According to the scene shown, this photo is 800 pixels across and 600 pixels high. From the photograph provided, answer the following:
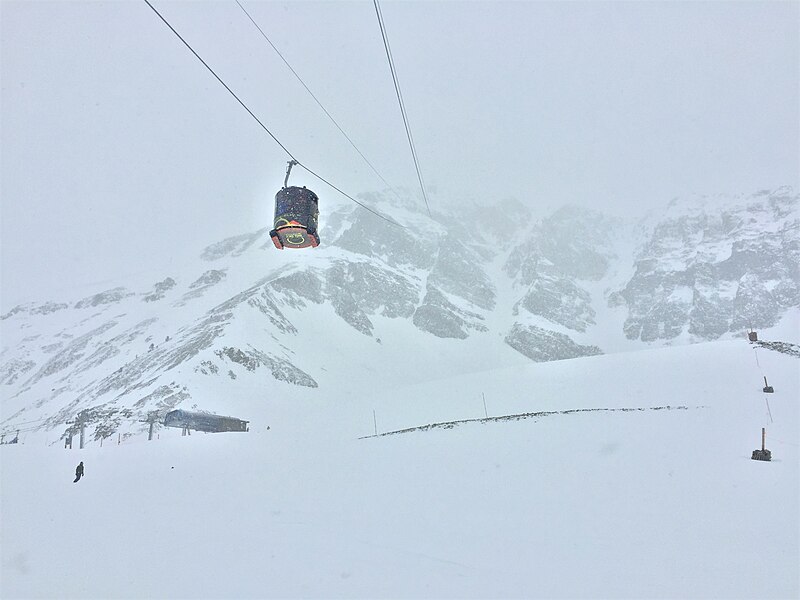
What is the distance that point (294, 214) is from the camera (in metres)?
15.1

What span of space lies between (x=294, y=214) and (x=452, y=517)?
1090 cm

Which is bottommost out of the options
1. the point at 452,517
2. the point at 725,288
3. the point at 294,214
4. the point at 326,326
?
the point at 452,517

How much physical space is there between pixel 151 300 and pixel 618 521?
642 ft

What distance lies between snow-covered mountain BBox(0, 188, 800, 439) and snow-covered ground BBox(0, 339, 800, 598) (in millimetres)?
62679

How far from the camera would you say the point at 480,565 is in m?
6.95

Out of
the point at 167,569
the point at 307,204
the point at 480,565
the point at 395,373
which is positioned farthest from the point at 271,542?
the point at 395,373

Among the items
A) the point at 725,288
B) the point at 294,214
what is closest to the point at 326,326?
the point at 294,214

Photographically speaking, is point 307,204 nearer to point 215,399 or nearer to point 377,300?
point 215,399

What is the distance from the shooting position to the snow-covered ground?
654 cm

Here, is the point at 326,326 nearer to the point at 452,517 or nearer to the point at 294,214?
the point at 294,214

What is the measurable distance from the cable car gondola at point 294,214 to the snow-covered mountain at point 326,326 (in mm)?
64850

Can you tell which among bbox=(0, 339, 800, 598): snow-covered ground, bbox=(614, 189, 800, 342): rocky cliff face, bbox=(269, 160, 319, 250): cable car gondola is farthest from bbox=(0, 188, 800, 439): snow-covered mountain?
bbox=(269, 160, 319, 250): cable car gondola

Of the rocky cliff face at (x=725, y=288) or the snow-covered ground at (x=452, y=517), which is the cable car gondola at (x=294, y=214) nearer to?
the snow-covered ground at (x=452, y=517)

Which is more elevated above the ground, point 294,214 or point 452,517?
point 294,214
